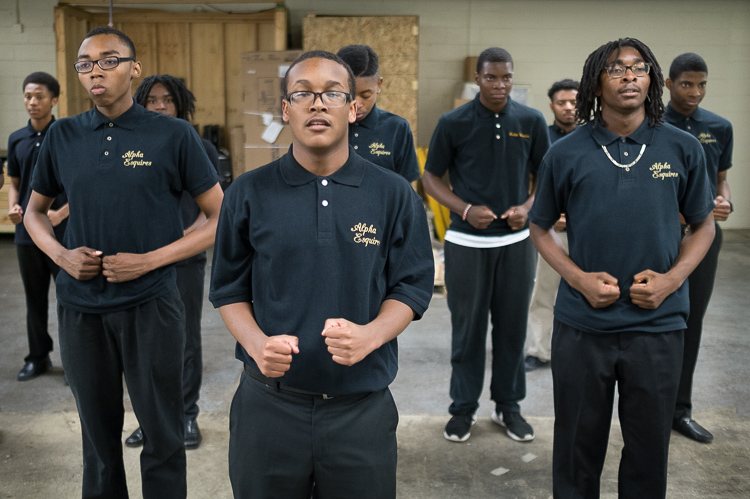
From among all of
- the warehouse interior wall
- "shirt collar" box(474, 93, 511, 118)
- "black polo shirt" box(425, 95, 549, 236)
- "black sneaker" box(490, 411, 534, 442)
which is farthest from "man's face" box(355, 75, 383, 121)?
the warehouse interior wall

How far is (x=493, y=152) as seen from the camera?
335 cm

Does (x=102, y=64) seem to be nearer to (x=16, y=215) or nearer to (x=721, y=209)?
(x=16, y=215)

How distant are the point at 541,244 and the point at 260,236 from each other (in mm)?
1199

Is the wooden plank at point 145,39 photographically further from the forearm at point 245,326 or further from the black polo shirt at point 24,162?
the forearm at point 245,326

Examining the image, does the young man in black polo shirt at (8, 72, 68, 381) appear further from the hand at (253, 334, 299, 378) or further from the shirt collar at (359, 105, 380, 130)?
the hand at (253, 334, 299, 378)

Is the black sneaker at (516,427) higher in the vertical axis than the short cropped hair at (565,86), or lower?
lower

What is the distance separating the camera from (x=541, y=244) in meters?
2.54

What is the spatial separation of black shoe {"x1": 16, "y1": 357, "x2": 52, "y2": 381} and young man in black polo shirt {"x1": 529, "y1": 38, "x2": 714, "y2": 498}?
3346 millimetres

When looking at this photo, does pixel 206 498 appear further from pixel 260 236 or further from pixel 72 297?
pixel 260 236

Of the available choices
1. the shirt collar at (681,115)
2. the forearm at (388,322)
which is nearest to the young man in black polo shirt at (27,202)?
the forearm at (388,322)

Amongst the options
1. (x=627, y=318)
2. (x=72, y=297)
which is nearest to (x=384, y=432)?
(x=627, y=318)

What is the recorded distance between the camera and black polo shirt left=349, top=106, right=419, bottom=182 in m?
3.40

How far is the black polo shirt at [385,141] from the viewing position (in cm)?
340

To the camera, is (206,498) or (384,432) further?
(206,498)
